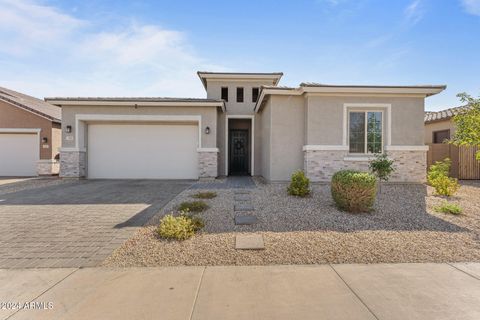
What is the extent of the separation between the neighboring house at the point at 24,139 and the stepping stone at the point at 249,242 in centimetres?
1413

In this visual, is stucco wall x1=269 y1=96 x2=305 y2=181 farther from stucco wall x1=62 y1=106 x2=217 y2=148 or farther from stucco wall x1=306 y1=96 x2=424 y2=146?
stucco wall x1=62 y1=106 x2=217 y2=148

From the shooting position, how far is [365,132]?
31.2ft

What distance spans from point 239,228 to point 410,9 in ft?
28.0

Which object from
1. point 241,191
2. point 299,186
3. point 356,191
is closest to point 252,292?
point 356,191

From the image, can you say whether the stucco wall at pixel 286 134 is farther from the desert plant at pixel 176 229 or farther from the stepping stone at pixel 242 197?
the desert plant at pixel 176 229

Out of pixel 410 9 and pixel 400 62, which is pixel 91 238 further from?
pixel 400 62

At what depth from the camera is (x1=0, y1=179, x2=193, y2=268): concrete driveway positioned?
3.91 metres

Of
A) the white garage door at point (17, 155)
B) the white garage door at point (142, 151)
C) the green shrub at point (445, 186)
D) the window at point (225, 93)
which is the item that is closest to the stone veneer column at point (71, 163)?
the white garage door at point (142, 151)

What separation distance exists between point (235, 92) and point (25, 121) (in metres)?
12.0

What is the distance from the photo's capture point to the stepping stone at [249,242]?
4112 millimetres

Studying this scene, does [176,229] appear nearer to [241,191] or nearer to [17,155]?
[241,191]

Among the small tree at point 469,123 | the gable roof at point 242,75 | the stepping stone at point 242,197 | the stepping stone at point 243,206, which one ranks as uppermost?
the gable roof at point 242,75

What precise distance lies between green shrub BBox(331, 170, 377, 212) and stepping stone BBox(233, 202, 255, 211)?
2.23 meters

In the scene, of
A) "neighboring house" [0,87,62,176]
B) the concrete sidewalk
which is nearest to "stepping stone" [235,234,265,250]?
the concrete sidewalk
